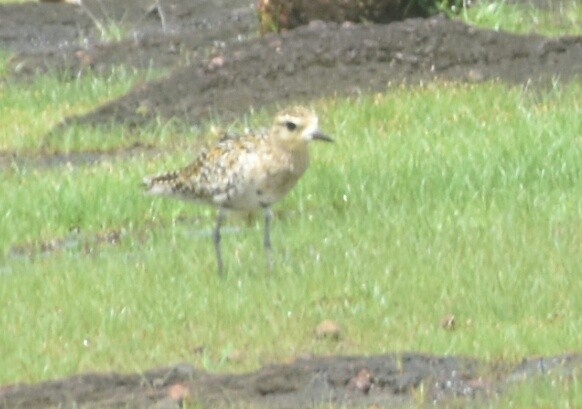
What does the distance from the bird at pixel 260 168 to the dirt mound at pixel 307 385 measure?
2.03m

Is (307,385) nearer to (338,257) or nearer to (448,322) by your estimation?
(448,322)

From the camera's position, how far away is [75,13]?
2347 centimetres

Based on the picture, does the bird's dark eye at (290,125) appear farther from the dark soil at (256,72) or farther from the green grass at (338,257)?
the dark soil at (256,72)

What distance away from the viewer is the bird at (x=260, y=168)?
1005 centimetres

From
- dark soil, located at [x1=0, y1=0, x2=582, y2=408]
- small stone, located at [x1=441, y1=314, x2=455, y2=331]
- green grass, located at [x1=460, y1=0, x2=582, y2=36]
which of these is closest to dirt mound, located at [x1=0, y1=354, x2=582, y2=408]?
dark soil, located at [x1=0, y1=0, x2=582, y2=408]

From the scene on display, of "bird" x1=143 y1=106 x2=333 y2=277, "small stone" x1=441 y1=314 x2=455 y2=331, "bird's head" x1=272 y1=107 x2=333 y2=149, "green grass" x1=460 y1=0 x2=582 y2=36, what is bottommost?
"small stone" x1=441 y1=314 x2=455 y2=331

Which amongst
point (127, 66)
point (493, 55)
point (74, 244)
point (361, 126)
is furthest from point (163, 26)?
point (74, 244)

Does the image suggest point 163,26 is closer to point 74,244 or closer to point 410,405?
point 74,244

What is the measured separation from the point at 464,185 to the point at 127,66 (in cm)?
758

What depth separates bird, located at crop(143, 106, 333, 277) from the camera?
10.1 metres

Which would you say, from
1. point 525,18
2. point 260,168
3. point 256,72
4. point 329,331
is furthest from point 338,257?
point 525,18

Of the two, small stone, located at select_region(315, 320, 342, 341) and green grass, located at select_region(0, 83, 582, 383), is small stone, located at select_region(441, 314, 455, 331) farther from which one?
small stone, located at select_region(315, 320, 342, 341)

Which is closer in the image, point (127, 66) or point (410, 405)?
point (410, 405)

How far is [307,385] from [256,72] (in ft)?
28.0
